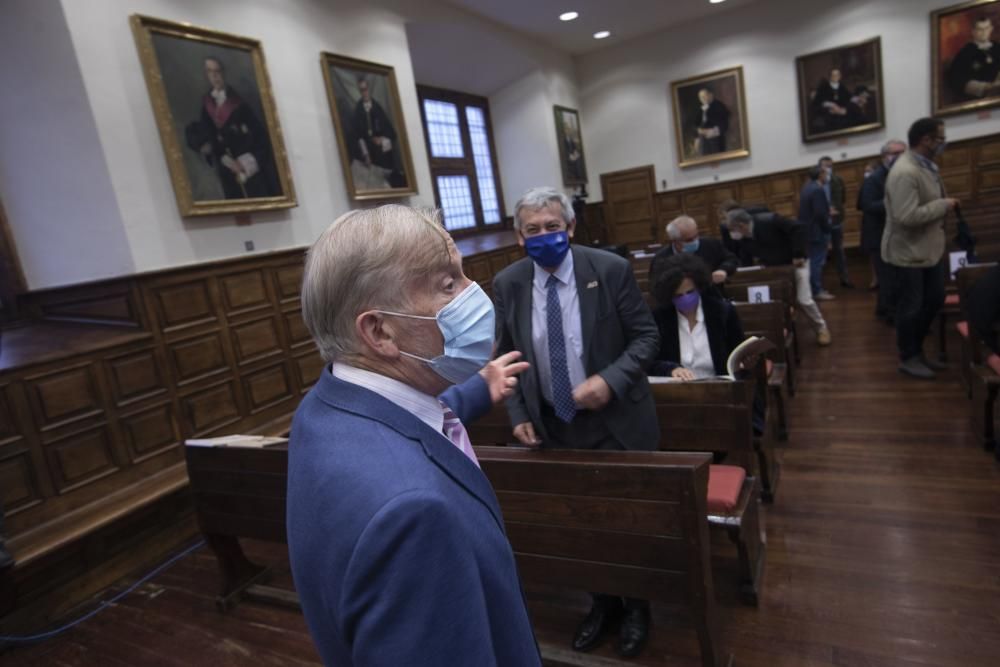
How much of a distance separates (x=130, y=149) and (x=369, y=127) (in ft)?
9.00

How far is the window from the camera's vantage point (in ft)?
32.7

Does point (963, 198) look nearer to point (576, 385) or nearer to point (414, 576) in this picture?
point (576, 385)

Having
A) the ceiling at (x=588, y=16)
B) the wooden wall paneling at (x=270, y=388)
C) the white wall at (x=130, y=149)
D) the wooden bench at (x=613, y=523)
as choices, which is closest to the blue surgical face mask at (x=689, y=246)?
the wooden bench at (x=613, y=523)

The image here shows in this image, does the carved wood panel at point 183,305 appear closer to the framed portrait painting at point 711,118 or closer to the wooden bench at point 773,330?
the wooden bench at point 773,330

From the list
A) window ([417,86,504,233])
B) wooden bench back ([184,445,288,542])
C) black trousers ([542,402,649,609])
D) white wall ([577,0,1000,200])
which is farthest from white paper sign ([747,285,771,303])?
white wall ([577,0,1000,200])

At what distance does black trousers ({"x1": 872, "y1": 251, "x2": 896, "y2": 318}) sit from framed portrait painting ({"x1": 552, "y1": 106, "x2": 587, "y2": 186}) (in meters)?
6.48

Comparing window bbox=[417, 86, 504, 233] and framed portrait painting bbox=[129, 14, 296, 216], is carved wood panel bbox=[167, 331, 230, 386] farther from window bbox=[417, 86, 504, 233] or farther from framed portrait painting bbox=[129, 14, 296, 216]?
window bbox=[417, 86, 504, 233]

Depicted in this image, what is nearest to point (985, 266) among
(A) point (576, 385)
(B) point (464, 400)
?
(A) point (576, 385)

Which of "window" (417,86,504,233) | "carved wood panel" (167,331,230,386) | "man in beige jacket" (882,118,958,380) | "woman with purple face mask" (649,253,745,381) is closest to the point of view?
"woman with purple face mask" (649,253,745,381)

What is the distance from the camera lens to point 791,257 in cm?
584

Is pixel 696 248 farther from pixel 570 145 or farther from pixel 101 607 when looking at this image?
pixel 570 145

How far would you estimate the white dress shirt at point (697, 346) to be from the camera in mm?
3094

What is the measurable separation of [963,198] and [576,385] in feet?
38.3

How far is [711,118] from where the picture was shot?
11711 millimetres
